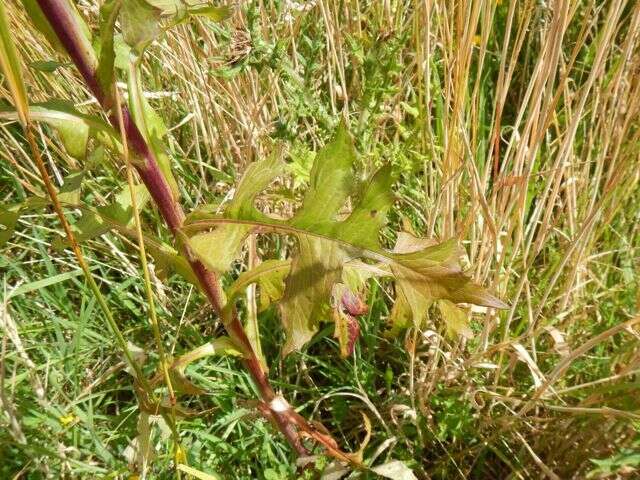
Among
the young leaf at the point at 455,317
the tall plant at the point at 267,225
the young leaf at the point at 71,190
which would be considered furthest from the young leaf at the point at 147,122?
the young leaf at the point at 455,317

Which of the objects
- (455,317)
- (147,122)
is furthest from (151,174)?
(455,317)

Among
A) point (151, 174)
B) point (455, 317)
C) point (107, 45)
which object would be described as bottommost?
point (455, 317)

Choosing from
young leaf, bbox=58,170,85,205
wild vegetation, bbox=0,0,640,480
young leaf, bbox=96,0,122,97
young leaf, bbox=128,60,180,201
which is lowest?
wild vegetation, bbox=0,0,640,480

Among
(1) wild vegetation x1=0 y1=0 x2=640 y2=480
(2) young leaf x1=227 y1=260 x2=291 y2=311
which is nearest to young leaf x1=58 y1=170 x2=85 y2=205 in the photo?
(1) wild vegetation x1=0 y1=0 x2=640 y2=480

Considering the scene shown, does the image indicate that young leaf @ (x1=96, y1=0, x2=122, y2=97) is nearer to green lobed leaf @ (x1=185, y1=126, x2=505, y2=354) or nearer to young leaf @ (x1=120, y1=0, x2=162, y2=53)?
young leaf @ (x1=120, y1=0, x2=162, y2=53)

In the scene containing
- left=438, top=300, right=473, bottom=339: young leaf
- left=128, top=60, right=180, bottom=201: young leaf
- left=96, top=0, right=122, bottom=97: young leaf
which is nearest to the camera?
left=96, top=0, right=122, bottom=97: young leaf

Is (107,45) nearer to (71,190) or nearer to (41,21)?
(41,21)

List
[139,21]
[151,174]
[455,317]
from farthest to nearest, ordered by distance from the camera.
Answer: [455,317]
[151,174]
[139,21]

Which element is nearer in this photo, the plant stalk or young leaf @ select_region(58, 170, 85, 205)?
the plant stalk

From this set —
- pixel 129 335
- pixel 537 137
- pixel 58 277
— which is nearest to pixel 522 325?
pixel 537 137
